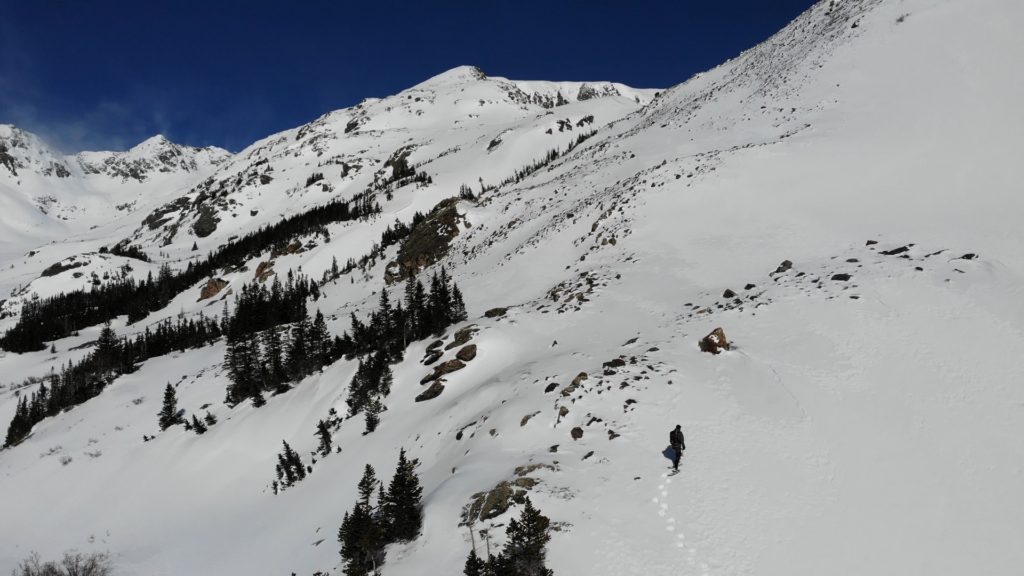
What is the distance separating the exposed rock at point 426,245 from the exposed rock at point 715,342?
6454cm

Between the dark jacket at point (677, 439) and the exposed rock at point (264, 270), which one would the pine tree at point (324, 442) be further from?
the exposed rock at point (264, 270)

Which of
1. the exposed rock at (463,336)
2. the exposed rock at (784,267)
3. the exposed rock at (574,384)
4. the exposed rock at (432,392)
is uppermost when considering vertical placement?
the exposed rock at (463,336)

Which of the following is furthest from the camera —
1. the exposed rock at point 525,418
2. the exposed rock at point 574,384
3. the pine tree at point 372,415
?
the pine tree at point 372,415

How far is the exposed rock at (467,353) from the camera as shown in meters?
30.0

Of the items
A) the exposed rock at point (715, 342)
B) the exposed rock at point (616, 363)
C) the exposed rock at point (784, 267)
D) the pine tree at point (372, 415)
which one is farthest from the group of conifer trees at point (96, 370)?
the exposed rock at point (784, 267)

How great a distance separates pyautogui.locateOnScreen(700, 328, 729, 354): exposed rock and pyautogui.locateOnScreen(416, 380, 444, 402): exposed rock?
15511 millimetres

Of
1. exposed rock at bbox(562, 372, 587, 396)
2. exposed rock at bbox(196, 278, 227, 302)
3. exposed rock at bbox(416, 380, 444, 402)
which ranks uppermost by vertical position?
exposed rock at bbox(196, 278, 227, 302)

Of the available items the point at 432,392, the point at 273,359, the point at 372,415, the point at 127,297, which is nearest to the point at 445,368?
the point at 432,392

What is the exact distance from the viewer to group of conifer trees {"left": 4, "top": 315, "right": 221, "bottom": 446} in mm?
58438

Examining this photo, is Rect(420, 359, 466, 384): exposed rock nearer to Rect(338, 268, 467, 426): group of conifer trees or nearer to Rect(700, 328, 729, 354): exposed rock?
Rect(338, 268, 467, 426): group of conifer trees

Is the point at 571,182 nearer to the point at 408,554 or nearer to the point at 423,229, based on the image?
the point at 423,229

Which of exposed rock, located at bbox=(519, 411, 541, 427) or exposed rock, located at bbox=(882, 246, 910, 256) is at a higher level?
exposed rock, located at bbox=(519, 411, 541, 427)

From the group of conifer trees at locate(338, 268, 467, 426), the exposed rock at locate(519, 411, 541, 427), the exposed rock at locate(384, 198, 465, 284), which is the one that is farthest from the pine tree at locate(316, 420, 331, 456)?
the exposed rock at locate(384, 198, 465, 284)

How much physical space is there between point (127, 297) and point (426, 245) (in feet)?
394
